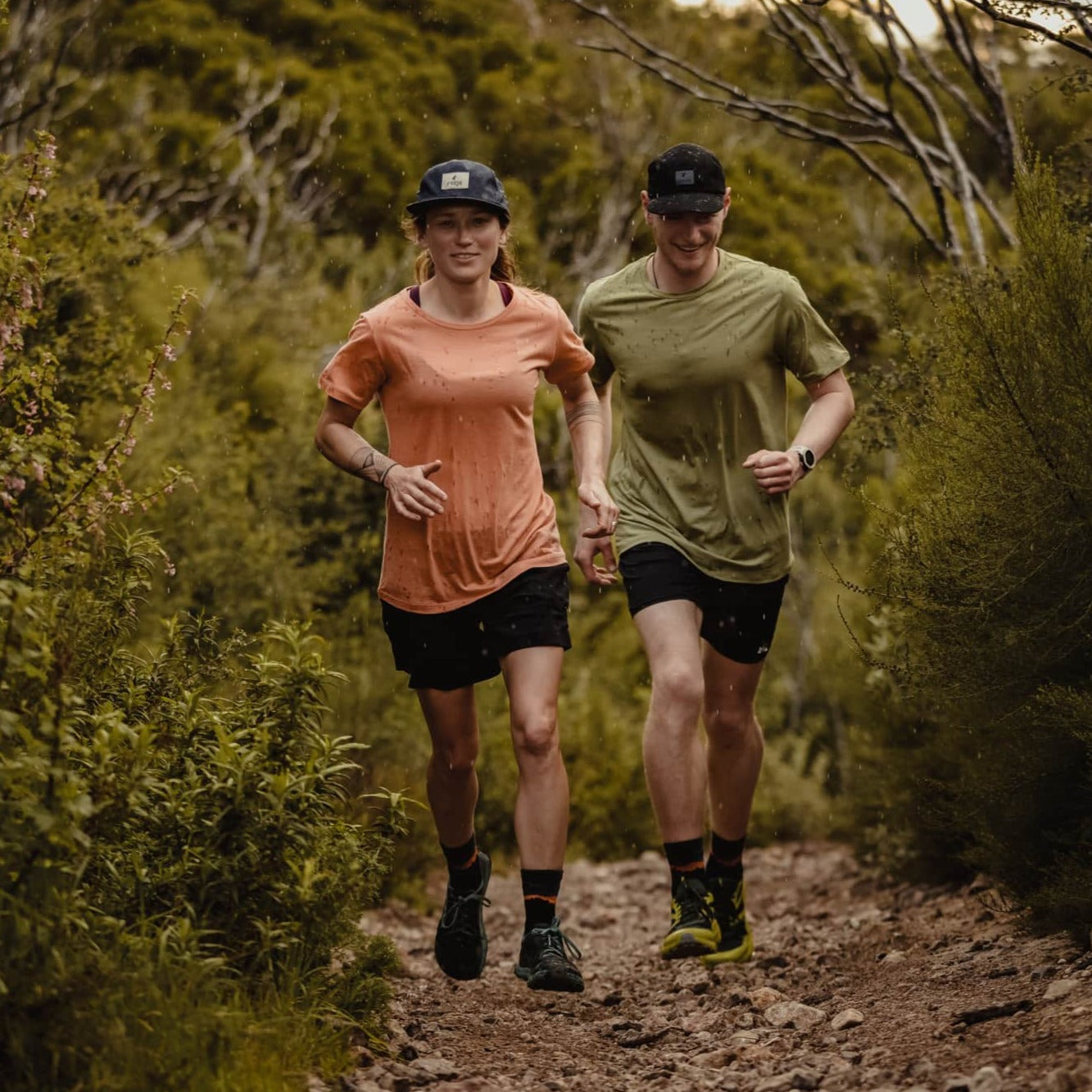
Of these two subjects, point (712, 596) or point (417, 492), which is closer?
point (417, 492)

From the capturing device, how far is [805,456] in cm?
610

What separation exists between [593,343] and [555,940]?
2.18 meters

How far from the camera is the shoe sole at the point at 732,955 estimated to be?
20.9 ft

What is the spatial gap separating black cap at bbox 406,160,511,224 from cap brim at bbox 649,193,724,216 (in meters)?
0.60

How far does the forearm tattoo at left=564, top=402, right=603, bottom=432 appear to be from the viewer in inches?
246

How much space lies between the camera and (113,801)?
162 inches

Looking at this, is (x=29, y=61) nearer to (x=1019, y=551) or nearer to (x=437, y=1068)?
(x=1019, y=551)

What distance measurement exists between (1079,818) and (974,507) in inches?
49.2

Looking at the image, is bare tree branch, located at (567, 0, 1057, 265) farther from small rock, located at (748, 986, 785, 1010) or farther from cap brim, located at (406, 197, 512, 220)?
small rock, located at (748, 986, 785, 1010)

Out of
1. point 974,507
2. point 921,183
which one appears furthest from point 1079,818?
point 921,183

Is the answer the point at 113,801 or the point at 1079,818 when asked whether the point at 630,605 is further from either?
the point at 113,801

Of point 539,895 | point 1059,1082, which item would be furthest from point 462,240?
point 1059,1082

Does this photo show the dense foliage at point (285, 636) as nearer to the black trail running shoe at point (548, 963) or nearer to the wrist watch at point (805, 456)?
the wrist watch at point (805, 456)

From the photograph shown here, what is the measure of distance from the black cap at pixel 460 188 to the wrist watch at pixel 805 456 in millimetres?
1302
